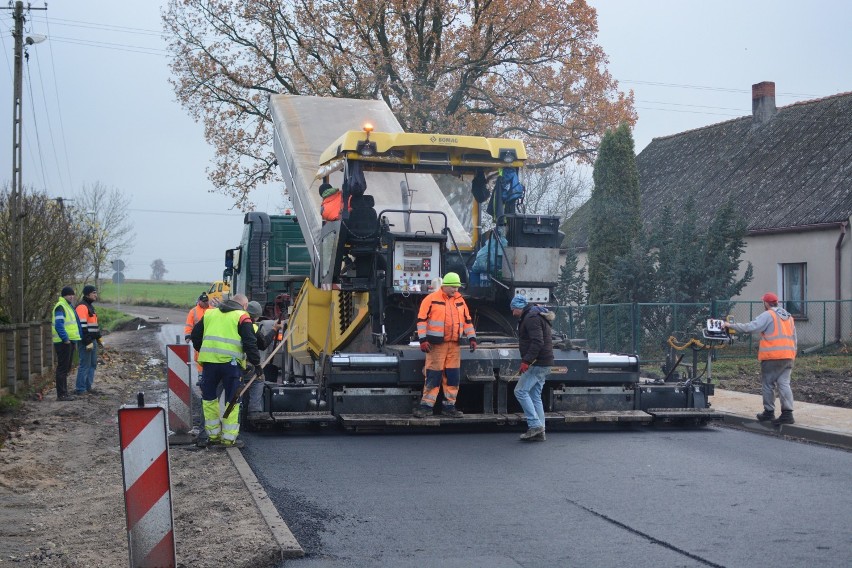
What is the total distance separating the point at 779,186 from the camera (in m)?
28.8

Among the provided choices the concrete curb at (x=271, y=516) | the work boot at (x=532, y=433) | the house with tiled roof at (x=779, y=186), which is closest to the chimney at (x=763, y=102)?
the house with tiled roof at (x=779, y=186)

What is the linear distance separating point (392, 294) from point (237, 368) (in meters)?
2.04

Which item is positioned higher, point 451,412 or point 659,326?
point 659,326

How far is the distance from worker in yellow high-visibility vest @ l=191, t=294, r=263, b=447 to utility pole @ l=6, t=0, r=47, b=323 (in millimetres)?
12667

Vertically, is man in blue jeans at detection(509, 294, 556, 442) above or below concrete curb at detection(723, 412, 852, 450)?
above

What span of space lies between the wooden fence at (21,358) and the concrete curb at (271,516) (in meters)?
7.48

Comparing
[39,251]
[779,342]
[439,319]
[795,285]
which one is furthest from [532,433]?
[795,285]

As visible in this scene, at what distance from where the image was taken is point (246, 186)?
3173 centimetres

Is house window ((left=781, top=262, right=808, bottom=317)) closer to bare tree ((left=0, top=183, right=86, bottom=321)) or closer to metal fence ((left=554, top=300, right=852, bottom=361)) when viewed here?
metal fence ((left=554, top=300, right=852, bottom=361))

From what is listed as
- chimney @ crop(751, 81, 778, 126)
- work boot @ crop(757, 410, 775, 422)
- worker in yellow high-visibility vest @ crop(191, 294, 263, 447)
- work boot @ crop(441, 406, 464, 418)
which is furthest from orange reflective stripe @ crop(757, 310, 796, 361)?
chimney @ crop(751, 81, 778, 126)

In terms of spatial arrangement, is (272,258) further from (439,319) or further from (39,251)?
(39,251)

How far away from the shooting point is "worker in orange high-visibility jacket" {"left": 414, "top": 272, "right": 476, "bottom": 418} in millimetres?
11312

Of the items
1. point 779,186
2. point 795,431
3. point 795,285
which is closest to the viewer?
point 795,431

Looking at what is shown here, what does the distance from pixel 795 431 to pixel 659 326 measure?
10086 millimetres
